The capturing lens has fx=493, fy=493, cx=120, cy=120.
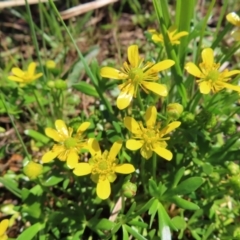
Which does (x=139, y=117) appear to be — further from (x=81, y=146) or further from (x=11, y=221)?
(x=11, y=221)

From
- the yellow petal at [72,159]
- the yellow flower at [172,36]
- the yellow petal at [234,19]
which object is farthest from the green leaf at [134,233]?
the yellow petal at [234,19]

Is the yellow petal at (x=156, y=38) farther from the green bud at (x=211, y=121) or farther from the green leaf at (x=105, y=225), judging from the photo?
the green leaf at (x=105, y=225)

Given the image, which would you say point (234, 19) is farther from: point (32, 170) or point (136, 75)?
point (32, 170)

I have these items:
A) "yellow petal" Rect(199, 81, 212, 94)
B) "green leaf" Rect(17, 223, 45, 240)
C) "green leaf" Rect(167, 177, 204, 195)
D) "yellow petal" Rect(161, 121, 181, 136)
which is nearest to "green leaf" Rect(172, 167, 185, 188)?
"green leaf" Rect(167, 177, 204, 195)

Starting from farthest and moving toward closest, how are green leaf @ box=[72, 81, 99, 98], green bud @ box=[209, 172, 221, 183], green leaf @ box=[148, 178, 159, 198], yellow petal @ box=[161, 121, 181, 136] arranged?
green leaf @ box=[72, 81, 99, 98] < green bud @ box=[209, 172, 221, 183] < green leaf @ box=[148, 178, 159, 198] < yellow petal @ box=[161, 121, 181, 136]

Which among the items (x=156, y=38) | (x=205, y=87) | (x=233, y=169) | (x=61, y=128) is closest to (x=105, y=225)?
(x=61, y=128)

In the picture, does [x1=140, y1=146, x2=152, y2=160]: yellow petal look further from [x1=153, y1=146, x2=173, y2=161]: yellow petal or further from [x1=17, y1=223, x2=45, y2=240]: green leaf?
[x1=17, y1=223, x2=45, y2=240]: green leaf

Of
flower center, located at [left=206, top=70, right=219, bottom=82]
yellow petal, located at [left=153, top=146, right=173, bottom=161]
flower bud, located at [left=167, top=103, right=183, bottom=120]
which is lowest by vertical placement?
yellow petal, located at [left=153, top=146, right=173, bottom=161]
